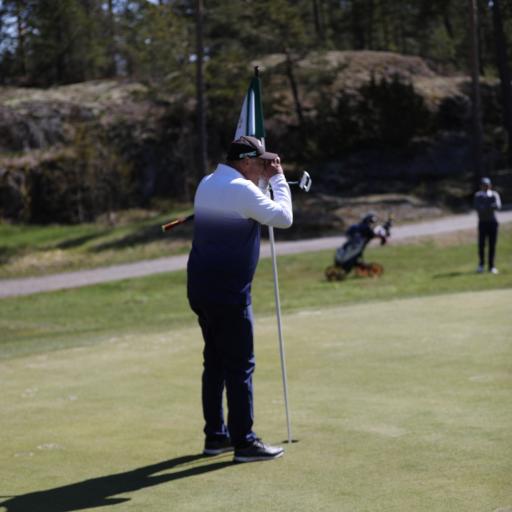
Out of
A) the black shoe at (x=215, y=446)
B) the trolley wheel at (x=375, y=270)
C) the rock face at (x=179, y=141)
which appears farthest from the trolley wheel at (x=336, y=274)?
the black shoe at (x=215, y=446)

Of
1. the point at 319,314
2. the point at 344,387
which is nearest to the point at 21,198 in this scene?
the point at 319,314

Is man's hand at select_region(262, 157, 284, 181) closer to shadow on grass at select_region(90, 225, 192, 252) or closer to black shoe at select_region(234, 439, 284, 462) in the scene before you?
black shoe at select_region(234, 439, 284, 462)

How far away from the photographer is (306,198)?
37.9 metres

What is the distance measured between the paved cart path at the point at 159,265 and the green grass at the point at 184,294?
125 centimetres

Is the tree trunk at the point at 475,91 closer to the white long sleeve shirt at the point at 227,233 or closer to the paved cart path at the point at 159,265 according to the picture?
the paved cart path at the point at 159,265

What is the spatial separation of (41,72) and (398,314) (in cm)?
3745

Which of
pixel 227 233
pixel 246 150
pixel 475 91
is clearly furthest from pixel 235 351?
pixel 475 91

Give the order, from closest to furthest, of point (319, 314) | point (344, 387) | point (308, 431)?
point (308, 431)
point (344, 387)
point (319, 314)

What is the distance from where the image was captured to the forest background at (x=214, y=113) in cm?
3856

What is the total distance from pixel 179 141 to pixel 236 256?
3521 centimetres

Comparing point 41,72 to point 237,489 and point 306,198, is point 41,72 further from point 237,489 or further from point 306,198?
point 237,489

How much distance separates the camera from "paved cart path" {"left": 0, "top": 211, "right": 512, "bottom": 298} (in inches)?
1085

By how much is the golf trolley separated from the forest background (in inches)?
486

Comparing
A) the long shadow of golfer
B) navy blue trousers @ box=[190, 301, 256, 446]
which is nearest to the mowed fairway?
the long shadow of golfer
